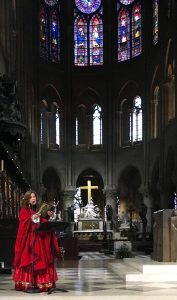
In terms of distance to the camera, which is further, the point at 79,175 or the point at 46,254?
the point at 79,175

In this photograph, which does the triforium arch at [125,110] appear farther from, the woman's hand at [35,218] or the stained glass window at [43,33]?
the woman's hand at [35,218]

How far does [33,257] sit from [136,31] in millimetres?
41145

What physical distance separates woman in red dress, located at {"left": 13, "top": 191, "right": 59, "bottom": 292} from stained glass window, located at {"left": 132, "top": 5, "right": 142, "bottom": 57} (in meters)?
39.4

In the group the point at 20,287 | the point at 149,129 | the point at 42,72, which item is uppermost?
the point at 42,72

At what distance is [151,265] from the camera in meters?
11.3

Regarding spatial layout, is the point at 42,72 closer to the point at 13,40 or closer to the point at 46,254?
the point at 13,40

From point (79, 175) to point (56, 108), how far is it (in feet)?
18.0

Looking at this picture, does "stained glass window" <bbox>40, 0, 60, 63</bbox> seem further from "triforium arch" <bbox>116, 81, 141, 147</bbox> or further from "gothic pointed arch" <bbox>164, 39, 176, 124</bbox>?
"gothic pointed arch" <bbox>164, 39, 176, 124</bbox>

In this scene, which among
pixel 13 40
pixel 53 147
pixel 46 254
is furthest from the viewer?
pixel 53 147

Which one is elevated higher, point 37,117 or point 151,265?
point 37,117

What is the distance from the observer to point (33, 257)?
373 inches

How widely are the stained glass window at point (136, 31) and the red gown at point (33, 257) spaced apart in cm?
3943

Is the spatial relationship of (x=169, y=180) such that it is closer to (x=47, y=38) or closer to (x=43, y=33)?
(x=47, y=38)

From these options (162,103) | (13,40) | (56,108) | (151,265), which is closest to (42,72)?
(56,108)
